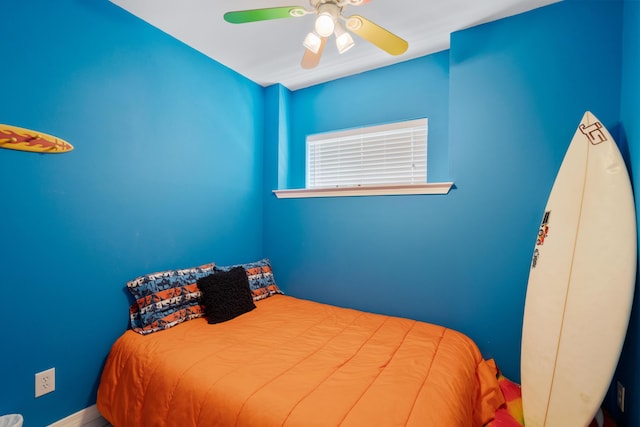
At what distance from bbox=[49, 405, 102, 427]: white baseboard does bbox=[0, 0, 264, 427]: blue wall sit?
0.04m

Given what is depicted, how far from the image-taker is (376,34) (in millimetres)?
1394

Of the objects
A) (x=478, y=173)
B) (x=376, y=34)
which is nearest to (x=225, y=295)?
(x=376, y=34)

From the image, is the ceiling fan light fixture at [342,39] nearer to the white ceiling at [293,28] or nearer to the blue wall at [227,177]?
the white ceiling at [293,28]

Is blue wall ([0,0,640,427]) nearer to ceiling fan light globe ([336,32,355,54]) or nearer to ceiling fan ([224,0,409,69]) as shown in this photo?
ceiling fan ([224,0,409,69])

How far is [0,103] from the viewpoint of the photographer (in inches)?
53.9

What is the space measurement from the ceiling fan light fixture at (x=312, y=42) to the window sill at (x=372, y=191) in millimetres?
1126

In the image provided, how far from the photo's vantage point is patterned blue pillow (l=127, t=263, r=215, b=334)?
1.76 m

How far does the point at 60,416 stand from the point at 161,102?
6.71 feet

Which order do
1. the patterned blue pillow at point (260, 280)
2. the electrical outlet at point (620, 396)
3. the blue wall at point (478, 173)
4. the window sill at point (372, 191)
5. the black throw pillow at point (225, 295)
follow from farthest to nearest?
the patterned blue pillow at point (260, 280) → the window sill at point (372, 191) → the black throw pillow at point (225, 295) → the blue wall at point (478, 173) → the electrical outlet at point (620, 396)

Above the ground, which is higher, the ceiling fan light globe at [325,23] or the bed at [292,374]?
the ceiling fan light globe at [325,23]

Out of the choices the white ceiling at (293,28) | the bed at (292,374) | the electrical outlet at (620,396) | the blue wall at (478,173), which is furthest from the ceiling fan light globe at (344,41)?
the electrical outlet at (620,396)

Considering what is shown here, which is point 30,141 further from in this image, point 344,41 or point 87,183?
point 344,41

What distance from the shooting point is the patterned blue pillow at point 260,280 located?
2.38 metres

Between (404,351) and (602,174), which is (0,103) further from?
(602,174)
